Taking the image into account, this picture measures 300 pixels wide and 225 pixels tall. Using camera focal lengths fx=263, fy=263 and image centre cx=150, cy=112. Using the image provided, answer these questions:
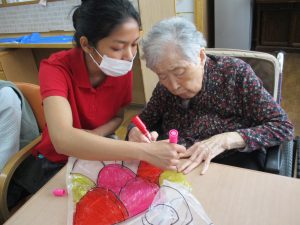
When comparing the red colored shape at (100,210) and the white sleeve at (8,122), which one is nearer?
the red colored shape at (100,210)

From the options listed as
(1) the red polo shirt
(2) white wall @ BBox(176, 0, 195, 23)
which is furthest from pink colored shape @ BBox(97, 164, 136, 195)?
(2) white wall @ BBox(176, 0, 195, 23)

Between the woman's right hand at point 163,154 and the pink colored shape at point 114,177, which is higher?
the woman's right hand at point 163,154

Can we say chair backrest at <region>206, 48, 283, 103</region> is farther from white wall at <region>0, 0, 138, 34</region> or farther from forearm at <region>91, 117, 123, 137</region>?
white wall at <region>0, 0, 138, 34</region>

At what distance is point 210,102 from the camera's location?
45.2 inches

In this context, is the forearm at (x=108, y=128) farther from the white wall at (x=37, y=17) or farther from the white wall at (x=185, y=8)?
the white wall at (x=185, y=8)

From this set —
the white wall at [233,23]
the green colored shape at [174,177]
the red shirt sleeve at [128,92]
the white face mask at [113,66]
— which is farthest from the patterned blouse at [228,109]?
the white wall at [233,23]

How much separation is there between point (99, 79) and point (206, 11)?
9.56 ft

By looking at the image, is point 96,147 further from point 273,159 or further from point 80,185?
point 273,159

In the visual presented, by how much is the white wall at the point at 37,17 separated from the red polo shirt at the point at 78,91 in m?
1.88

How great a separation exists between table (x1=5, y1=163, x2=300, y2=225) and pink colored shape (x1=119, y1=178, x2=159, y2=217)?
13 centimetres

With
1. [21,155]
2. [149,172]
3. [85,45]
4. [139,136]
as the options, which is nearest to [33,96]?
[21,155]

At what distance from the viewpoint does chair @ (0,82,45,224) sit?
3.30 feet

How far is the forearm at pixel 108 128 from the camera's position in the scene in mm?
1211

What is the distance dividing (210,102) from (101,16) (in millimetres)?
569
